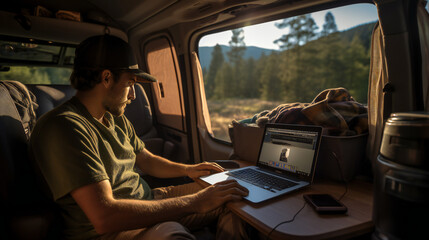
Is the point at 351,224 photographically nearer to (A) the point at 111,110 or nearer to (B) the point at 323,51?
(A) the point at 111,110

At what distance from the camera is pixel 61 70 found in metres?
3.25

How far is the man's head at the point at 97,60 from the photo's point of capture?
138cm

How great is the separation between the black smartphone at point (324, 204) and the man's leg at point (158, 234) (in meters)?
0.57

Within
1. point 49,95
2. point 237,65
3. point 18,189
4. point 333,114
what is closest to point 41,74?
point 49,95

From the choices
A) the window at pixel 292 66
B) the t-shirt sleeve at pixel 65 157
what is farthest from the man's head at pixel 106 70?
the window at pixel 292 66

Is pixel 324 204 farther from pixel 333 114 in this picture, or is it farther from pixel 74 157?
pixel 74 157

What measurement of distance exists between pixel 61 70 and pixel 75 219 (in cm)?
265

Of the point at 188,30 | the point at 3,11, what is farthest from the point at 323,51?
the point at 3,11

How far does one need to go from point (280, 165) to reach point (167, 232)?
0.80m

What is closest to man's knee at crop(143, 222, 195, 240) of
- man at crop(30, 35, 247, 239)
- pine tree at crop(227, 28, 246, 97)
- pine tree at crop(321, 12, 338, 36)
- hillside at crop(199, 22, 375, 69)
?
man at crop(30, 35, 247, 239)

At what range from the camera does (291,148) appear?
1.52m

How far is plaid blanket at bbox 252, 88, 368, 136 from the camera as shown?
150cm

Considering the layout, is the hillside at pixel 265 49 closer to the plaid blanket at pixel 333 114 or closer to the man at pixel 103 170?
the plaid blanket at pixel 333 114

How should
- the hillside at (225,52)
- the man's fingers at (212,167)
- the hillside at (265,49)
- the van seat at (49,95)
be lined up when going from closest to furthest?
the man's fingers at (212,167) → the van seat at (49,95) → the hillside at (265,49) → the hillside at (225,52)
